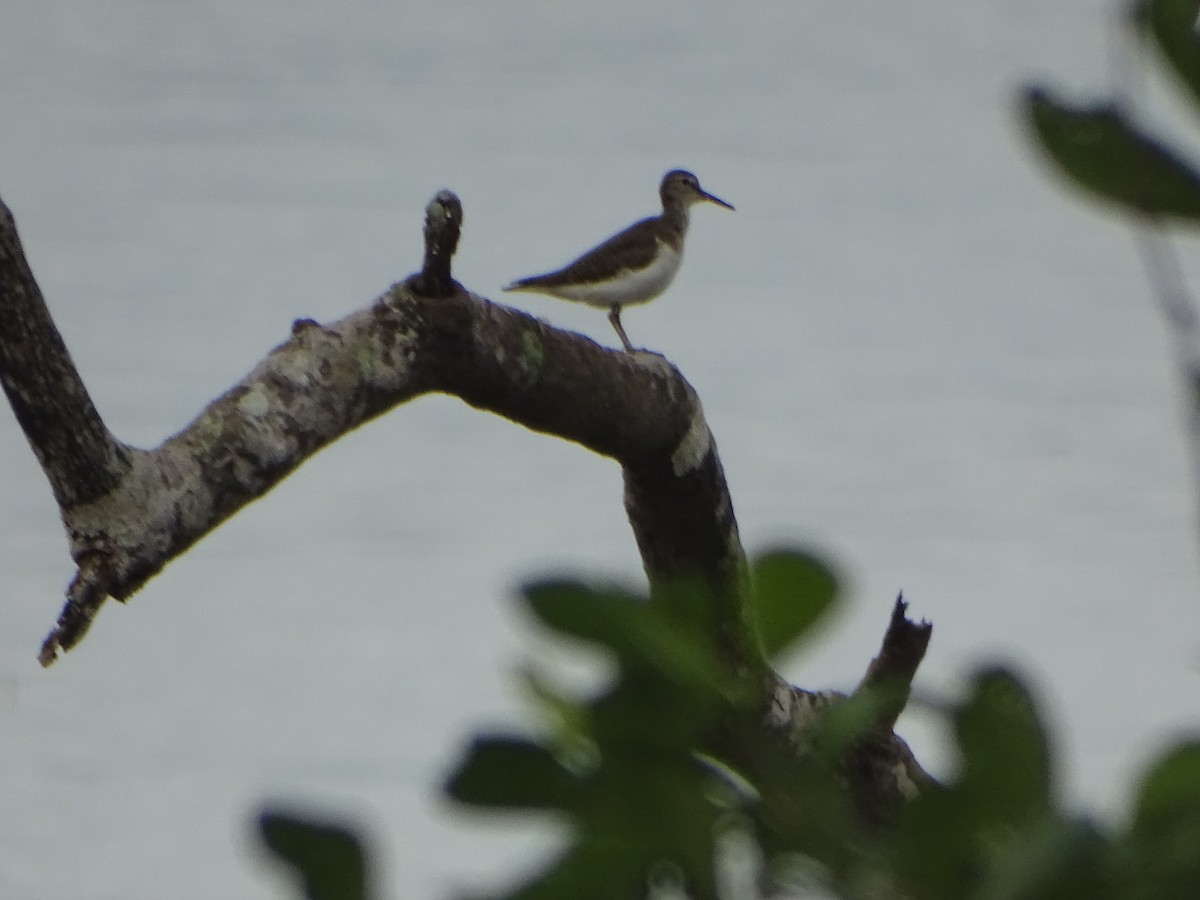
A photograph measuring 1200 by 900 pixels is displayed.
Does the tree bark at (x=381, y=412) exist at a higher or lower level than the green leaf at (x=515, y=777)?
lower

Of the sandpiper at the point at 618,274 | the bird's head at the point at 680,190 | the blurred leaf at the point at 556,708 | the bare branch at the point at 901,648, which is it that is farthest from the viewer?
the bird's head at the point at 680,190

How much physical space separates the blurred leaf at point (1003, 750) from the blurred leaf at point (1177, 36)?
0.16 m

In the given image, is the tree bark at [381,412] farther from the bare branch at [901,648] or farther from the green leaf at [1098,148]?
the green leaf at [1098,148]

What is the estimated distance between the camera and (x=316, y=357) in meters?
1.57

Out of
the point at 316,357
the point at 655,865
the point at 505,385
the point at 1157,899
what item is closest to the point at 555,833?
the point at 655,865

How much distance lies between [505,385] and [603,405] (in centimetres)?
18

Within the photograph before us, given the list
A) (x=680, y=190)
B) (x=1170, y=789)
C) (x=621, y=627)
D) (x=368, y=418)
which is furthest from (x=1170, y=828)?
(x=680, y=190)

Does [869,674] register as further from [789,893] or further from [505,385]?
[789,893]

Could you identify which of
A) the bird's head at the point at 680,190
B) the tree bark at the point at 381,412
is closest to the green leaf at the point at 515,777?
the tree bark at the point at 381,412

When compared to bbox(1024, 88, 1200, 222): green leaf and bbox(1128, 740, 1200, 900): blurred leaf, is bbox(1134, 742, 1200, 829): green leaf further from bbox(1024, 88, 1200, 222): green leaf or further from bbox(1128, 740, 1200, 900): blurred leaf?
bbox(1024, 88, 1200, 222): green leaf

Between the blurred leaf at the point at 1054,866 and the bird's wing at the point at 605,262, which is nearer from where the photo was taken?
the blurred leaf at the point at 1054,866

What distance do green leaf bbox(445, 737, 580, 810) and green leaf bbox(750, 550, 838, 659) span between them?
0.34 feet

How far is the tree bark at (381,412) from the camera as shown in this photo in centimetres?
128

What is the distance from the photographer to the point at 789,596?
1.70 feet
